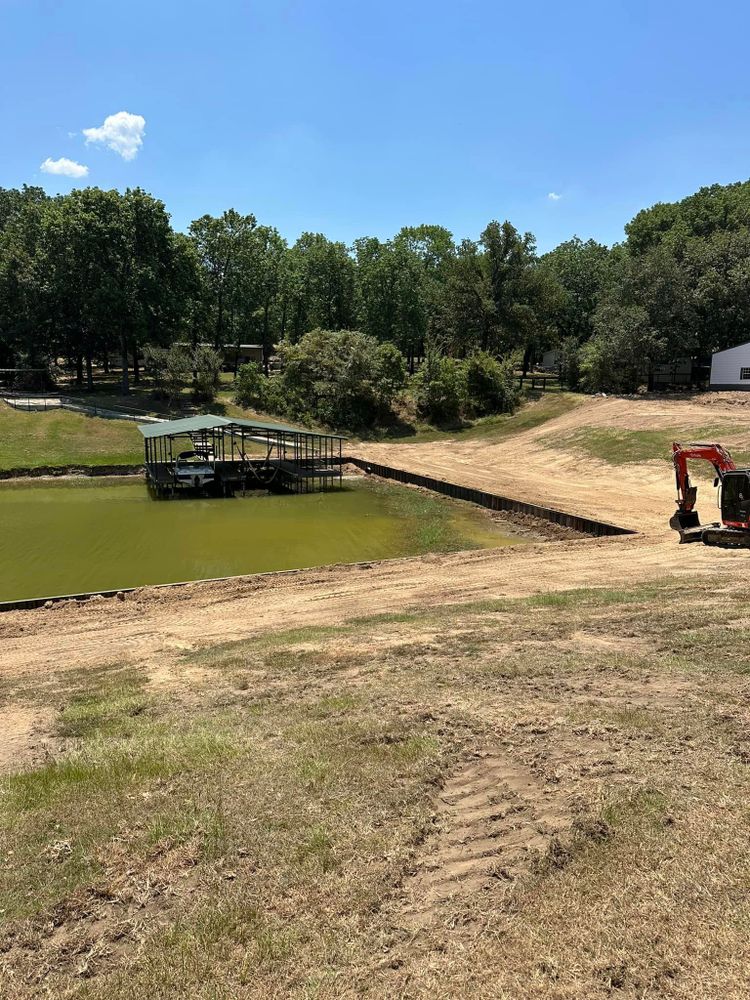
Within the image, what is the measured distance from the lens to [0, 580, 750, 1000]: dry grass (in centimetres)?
339

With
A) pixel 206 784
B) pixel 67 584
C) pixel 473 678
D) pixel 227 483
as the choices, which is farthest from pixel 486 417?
pixel 206 784

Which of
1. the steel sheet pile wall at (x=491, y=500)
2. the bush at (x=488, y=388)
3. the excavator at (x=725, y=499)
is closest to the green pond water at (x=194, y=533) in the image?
the steel sheet pile wall at (x=491, y=500)

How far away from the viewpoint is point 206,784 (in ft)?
16.9

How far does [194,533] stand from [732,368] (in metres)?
34.4

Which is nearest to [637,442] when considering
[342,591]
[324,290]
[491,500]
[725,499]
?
[491,500]

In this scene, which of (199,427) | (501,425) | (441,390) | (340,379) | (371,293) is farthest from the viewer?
(371,293)

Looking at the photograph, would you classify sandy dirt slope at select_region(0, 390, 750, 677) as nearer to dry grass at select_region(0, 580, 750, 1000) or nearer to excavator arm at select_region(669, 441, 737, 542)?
excavator arm at select_region(669, 441, 737, 542)

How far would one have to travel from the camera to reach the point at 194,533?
1983cm

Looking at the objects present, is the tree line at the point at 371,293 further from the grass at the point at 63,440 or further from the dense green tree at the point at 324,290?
the grass at the point at 63,440

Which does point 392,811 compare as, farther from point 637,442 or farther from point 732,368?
point 732,368

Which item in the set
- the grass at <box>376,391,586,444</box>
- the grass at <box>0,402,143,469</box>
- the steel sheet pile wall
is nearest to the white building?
the grass at <box>376,391,586,444</box>

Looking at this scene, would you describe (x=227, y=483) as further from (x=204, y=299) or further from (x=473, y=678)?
(x=204, y=299)

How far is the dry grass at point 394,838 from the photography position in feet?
11.1

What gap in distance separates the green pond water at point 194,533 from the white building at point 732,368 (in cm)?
2391
